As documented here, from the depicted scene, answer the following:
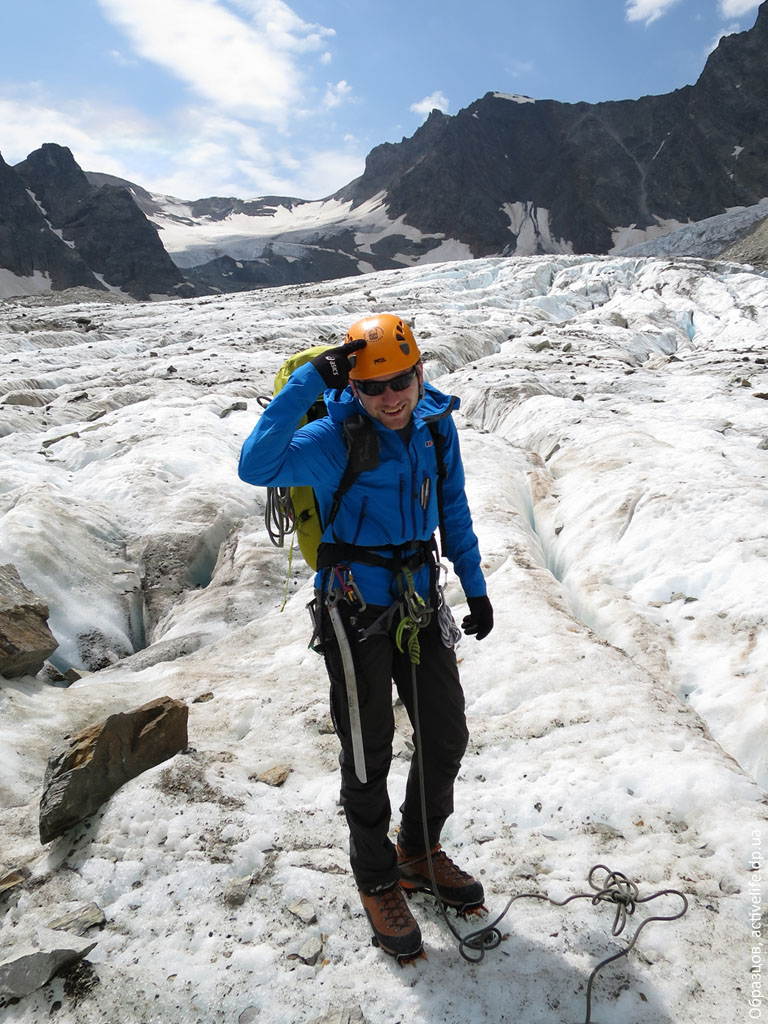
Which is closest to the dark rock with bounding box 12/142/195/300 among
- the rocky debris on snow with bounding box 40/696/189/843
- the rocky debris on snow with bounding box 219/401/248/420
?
the rocky debris on snow with bounding box 219/401/248/420

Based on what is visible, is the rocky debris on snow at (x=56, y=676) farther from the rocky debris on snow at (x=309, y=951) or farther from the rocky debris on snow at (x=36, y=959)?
the rocky debris on snow at (x=309, y=951)

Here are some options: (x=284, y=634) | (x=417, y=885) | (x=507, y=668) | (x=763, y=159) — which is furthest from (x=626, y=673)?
(x=763, y=159)

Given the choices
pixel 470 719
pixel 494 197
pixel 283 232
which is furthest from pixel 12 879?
pixel 283 232

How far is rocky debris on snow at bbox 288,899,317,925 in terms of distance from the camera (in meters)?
3.21

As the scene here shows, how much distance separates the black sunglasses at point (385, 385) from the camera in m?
2.98

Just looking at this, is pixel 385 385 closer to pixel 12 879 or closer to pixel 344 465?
pixel 344 465

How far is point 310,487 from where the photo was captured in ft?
10.3

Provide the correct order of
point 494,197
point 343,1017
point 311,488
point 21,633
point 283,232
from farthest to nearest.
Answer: point 283,232 → point 494,197 → point 21,633 → point 311,488 → point 343,1017

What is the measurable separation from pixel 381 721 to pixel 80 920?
1867 mm

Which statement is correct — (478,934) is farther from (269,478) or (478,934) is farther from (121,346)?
(121,346)

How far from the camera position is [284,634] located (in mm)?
6902

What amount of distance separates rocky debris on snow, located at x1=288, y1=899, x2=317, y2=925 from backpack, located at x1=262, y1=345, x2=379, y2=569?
187cm

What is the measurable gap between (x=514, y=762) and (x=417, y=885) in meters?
1.40

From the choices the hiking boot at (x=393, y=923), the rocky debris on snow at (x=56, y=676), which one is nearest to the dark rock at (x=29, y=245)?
the rocky debris on snow at (x=56, y=676)
